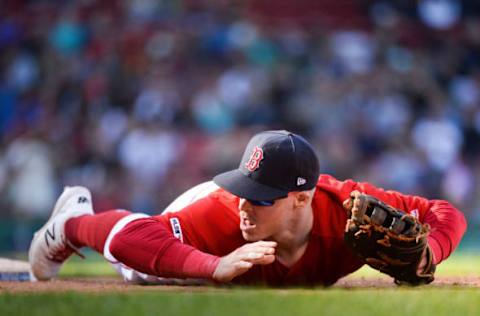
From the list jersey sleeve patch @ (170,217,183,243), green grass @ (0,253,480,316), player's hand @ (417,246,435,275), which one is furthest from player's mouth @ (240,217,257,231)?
player's hand @ (417,246,435,275)

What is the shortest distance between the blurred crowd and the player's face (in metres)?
8.05

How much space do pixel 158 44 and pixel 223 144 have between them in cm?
207

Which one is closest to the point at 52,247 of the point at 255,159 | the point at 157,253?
the point at 157,253

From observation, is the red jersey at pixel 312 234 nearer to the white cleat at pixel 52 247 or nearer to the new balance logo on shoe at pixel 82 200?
the white cleat at pixel 52 247

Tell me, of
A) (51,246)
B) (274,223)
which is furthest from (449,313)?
(51,246)

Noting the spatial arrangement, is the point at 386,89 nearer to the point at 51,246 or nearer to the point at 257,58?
the point at 257,58

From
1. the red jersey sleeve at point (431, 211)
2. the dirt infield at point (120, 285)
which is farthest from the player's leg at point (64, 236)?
the red jersey sleeve at point (431, 211)

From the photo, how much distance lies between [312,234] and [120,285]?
45.9 inches

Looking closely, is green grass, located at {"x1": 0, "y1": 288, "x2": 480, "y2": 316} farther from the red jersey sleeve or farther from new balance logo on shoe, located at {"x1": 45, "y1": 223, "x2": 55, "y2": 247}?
new balance logo on shoe, located at {"x1": 45, "y1": 223, "x2": 55, "y2": 247}

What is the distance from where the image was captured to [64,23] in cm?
1457

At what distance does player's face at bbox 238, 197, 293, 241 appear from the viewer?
5.04 metres

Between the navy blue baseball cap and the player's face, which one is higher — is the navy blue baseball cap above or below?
above

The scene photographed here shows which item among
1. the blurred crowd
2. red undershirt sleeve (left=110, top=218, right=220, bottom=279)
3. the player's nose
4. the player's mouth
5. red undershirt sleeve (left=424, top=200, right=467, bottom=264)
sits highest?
the player's nose

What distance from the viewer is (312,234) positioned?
528cm
